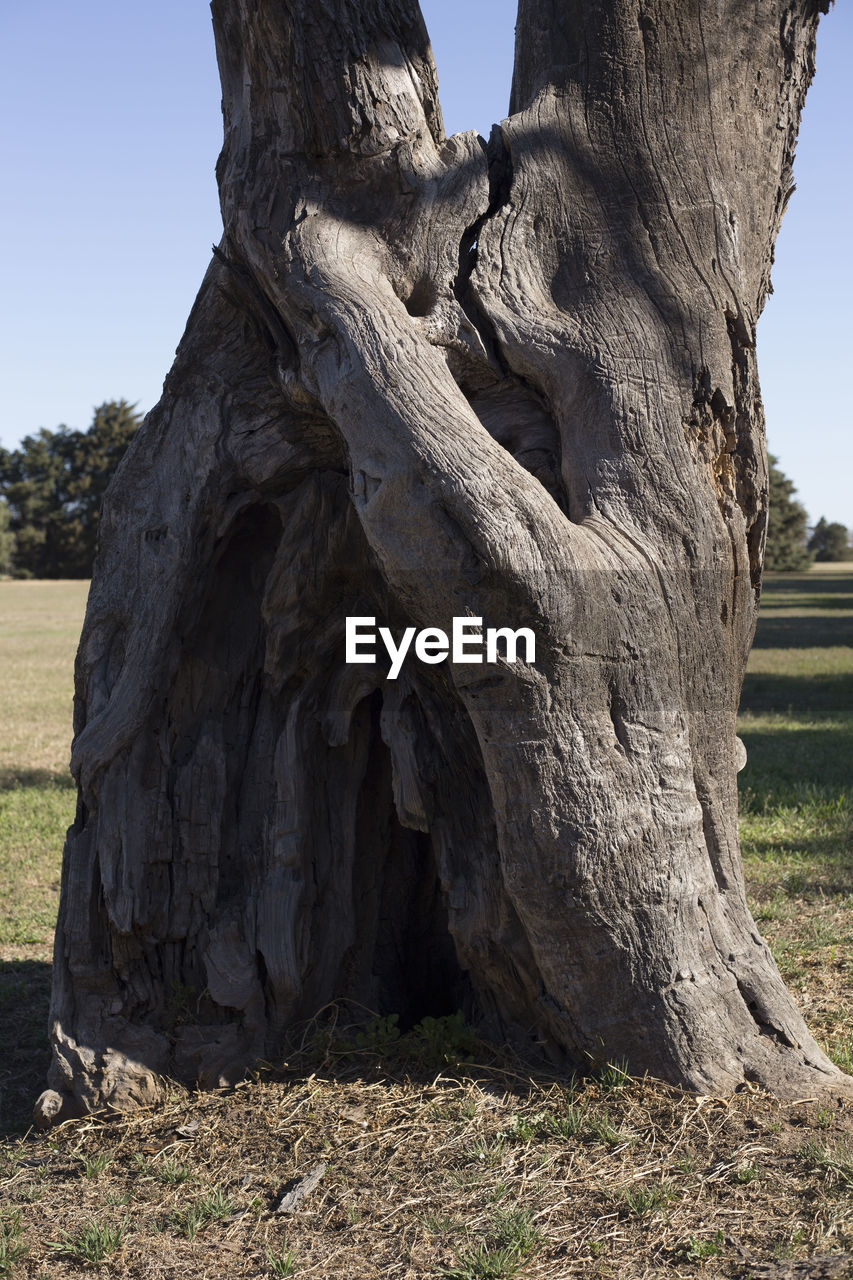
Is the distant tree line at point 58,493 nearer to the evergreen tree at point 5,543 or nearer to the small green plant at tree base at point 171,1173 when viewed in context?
the evergreen tree at point 5,543

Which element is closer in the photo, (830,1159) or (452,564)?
(830,1159)

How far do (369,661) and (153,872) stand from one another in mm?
1204

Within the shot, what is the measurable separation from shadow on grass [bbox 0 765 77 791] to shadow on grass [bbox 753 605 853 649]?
14525mm

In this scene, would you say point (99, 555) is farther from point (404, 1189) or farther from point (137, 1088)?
point (404, 1189)

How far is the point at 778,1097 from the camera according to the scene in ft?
12.3

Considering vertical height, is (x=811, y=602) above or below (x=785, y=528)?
below

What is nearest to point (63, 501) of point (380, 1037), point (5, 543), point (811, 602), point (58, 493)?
point (58, 493)

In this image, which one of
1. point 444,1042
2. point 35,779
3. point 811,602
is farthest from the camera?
point 811,602

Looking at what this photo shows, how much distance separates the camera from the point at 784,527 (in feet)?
172

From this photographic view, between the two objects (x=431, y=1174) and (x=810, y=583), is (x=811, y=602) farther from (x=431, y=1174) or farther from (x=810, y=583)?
(x=431, y=1174)

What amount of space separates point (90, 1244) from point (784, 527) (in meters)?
52.6

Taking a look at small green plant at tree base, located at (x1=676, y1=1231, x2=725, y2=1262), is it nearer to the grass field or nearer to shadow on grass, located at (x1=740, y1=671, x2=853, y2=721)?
the grass field

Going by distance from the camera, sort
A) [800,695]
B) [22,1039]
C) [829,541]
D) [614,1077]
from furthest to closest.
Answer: [829,541], [800,695], [22,1039], [614,1077]

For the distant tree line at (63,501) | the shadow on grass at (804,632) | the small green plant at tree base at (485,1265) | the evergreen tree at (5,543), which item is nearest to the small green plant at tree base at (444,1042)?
the small green plant at tree base at (485,1265)
